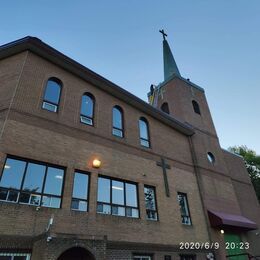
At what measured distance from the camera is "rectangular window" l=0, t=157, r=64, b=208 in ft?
26.6

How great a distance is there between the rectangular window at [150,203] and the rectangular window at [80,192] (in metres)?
3.25

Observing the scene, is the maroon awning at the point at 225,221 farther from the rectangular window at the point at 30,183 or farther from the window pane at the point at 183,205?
the rectangular window at the point at 30,183

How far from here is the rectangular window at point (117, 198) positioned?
10211mm

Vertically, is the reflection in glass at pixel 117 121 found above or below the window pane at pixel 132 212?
above

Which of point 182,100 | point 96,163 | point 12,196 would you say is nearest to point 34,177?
point 12,196

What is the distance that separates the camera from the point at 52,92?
11.2 meters

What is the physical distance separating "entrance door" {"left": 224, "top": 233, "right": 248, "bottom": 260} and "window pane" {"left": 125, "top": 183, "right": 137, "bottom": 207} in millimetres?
6657

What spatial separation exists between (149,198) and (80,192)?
3820mm

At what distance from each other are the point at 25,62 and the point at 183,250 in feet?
36.7

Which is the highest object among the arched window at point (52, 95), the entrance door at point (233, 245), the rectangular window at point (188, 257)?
the arched window at point (52, 95)

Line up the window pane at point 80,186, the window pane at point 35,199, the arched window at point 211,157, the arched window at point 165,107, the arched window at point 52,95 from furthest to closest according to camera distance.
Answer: the arched window at point 165,107 < the arched window at point 211,157 < the arched window at point 52,95 < the window pane at point 80,186 < the window pane at point 35,199

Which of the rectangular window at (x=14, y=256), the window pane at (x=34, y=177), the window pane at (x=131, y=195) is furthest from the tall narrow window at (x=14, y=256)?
the window pane at (x=131, y=195)

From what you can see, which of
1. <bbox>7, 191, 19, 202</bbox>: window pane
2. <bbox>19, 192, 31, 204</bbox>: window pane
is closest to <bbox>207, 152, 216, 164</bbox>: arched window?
<bbox>19, 192, 31, 204</bbox>: window pane

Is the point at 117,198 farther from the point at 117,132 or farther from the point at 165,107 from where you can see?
the point at 165,107
